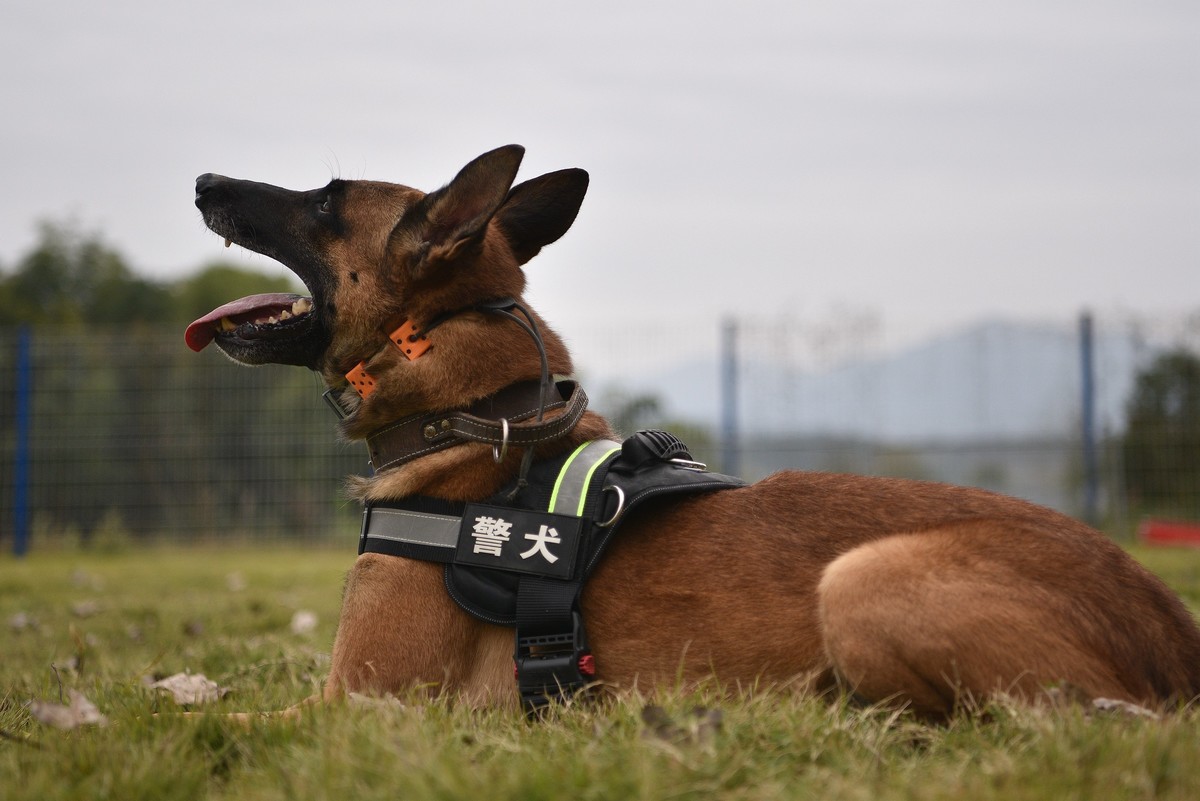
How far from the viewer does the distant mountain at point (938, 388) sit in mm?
13539

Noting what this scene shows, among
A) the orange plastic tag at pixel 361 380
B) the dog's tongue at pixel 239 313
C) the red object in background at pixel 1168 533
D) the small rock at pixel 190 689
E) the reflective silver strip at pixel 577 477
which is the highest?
the dog's tongue at pixel 239 313

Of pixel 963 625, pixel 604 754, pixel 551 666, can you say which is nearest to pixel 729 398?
pixel 551 666

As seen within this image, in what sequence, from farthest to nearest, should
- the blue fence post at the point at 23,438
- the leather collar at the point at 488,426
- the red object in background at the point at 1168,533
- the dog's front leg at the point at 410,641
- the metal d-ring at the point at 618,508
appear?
the blue fence post at the point at 23,438 < the red object in background at the point at 1168,533 < the leather collar at the point at 488,426 < the metal d-ring at the point at 618,508 < the dog's front leg at the point at 410,641

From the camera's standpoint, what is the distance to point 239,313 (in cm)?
349

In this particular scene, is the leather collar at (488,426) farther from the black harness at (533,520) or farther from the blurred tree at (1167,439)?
the blurred tree at (1167,439)

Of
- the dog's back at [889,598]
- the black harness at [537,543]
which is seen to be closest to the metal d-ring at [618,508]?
the black harness at [537,543]

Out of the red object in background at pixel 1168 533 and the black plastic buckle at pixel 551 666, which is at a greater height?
the black plastic buckle at pixel 551 666

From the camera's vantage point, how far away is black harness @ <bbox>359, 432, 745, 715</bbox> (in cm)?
279

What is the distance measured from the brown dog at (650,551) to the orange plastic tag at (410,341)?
0.01m

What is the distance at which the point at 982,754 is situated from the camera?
217 cm

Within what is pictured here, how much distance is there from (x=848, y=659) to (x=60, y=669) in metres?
3.10

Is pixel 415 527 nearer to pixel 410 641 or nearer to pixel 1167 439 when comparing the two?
pixel 410 641

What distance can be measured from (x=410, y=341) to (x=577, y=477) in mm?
731

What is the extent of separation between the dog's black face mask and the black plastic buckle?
132 cm
